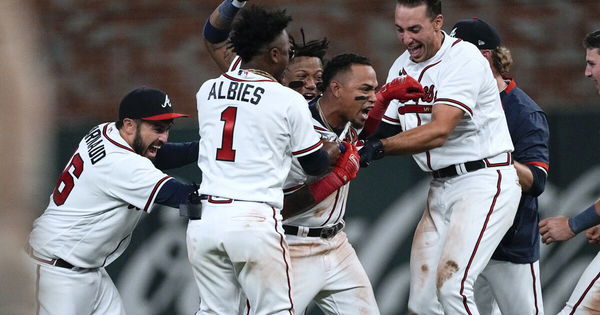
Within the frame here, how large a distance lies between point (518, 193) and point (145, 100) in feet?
6.55

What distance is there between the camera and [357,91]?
508 cm

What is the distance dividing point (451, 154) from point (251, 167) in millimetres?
1138

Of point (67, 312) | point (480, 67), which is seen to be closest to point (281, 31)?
point (480, 67)

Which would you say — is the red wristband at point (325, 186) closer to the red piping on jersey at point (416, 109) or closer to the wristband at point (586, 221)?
the red piping on jersey at point (416, 109)

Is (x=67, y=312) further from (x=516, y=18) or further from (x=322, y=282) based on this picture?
(x=516, y=18)

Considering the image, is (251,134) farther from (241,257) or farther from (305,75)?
(305,75)

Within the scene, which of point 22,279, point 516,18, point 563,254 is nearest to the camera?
point 22,279

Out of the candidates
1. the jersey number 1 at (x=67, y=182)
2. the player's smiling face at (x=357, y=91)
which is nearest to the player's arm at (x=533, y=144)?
the player's smiling face at (x=357, y=91)

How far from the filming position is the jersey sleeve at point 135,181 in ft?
16.1

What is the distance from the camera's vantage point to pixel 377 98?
199 inches

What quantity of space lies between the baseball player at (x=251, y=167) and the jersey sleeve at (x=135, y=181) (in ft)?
1.29

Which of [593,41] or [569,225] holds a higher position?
[593,41]

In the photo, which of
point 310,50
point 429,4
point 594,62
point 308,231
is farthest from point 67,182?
point 594,62

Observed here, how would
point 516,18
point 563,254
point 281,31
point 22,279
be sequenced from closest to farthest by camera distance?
1. point 22,279
2. point 281,31
3. point 563,254
4. point 516,18
